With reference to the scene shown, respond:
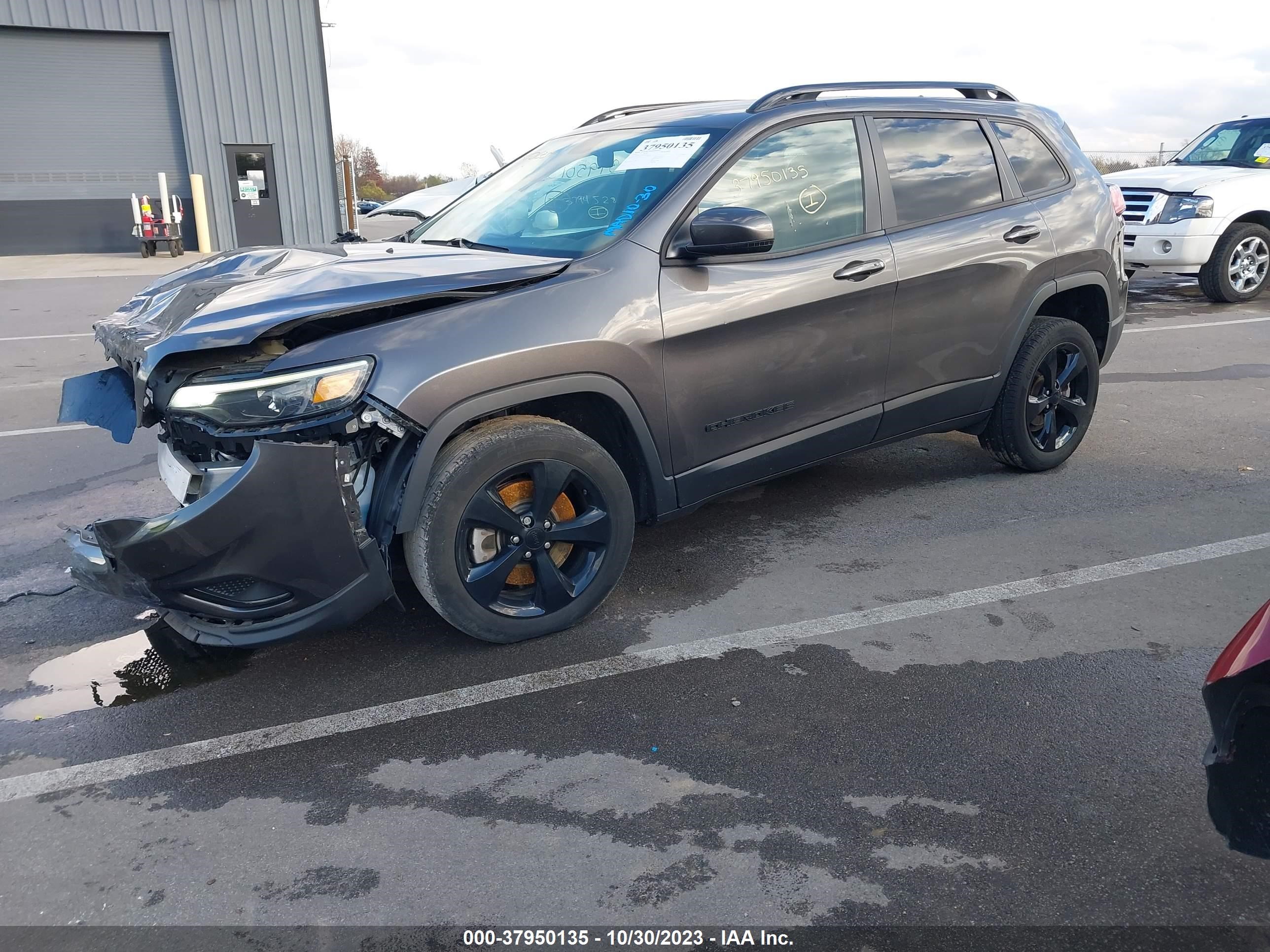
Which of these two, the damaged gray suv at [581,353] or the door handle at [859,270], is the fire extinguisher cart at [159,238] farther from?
the door handle at [859,270]

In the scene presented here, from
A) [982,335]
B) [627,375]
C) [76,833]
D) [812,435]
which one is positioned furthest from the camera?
[982,335]

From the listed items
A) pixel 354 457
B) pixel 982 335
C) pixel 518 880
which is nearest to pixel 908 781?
pixel 518 880

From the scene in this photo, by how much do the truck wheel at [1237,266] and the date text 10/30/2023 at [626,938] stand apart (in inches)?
436

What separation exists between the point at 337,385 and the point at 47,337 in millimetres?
9036

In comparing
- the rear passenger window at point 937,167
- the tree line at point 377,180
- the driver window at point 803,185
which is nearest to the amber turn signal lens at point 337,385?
the driver window at point 803,185

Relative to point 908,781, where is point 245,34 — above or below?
above

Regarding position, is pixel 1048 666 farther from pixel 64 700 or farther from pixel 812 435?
pixel 64 700

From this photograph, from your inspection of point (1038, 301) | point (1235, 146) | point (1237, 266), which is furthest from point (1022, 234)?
point (1235, 146)

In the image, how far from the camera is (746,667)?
10.8 ft

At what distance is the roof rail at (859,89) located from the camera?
3.95 m

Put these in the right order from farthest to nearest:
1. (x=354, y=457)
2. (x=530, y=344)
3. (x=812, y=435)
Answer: (x=812, y=435) < (x=530, y=344) < (x=354, y=457)

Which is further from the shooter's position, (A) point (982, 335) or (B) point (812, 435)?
(A) point (982, 335)

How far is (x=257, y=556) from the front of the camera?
9.25 ft

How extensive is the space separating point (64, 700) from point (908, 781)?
262 centimetres
